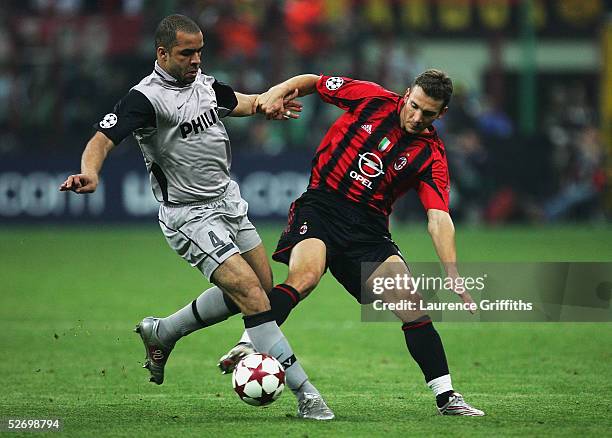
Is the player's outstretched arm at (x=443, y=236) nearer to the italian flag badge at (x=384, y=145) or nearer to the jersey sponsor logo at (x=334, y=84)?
the italian flag badge at (x=384, y=145)

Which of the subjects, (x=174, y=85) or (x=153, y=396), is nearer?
(x=174, y=85)

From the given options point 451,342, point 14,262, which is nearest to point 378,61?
point 14,262

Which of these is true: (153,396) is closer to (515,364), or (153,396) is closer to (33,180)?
(515,364)

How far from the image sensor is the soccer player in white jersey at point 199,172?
6.74 meters

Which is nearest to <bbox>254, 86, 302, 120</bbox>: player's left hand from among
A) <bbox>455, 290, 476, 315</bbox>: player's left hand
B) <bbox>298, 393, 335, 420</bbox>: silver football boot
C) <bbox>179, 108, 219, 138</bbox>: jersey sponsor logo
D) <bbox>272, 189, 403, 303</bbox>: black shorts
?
<bbox>179, 108, 219, 138</bbox>: jersey sponsor logo

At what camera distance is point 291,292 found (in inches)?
274

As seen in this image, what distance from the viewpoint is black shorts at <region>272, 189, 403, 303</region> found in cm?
721

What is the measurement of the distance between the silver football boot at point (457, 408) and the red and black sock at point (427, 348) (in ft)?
0.54

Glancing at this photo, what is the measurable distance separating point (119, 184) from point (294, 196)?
2872 mm

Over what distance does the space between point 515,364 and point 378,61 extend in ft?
44.8

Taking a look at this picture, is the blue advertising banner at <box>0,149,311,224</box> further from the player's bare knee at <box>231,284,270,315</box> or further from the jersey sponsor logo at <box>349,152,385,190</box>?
the player's bare knee at <box>231,284,270,315</box>

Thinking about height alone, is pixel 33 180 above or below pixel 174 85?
below

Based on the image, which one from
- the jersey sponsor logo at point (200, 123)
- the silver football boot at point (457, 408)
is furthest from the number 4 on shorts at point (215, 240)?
the silver football boot at point (457, 408)

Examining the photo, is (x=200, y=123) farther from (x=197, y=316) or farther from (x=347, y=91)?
(x=197, y=316)
